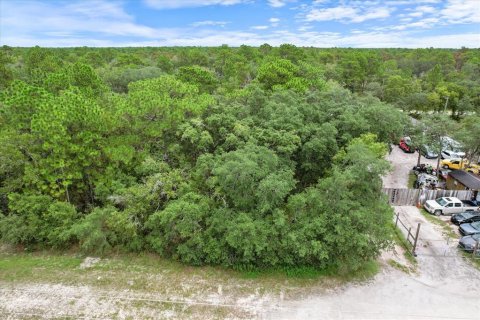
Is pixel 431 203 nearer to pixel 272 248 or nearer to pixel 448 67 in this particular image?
pixel 272 248

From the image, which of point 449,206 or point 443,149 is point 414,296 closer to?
point 449,206

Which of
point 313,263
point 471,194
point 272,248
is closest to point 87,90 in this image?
point 272,248

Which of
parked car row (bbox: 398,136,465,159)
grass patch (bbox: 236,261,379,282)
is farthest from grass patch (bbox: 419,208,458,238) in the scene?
parked car row (bbox: 398,136,465,159)

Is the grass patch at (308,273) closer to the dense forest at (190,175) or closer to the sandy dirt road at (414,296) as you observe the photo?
the dense forest at (190,175)

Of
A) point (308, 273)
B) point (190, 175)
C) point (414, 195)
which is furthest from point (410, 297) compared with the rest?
point (190, 175)

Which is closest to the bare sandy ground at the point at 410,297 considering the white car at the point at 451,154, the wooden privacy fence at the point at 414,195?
the wooden privacy fence at the point at 414,195
